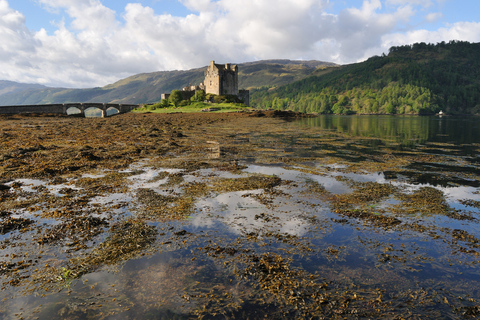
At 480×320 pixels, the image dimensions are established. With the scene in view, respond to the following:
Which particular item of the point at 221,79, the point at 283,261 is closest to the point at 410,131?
the point at 283,261

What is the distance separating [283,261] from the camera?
7.11m

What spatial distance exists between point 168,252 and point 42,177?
1071 cm

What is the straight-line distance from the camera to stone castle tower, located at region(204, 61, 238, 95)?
123 metres

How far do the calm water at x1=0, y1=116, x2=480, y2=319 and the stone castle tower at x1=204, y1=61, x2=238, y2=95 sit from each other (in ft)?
379

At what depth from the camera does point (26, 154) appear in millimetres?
19281

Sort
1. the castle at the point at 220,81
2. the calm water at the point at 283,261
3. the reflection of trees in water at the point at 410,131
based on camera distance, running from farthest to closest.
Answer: the castle at the point at 220,81
the reflection of trees in water at the point at 410,131
the calm water at the point at 283,261

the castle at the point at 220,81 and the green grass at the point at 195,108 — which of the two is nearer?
the green grass at the point at 195,108

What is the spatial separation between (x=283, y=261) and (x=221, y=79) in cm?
12261

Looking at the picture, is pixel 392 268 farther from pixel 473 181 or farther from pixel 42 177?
pixel 42 177

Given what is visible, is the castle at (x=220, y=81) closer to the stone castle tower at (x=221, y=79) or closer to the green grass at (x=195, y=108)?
the stone castle tower at (x=221, y=79)

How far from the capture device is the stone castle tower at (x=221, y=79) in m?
123

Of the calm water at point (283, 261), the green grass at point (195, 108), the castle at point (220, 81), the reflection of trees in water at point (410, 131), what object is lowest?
the calm water at point (283, 261)

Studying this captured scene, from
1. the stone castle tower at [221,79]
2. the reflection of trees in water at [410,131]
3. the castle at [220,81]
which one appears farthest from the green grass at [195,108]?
the reflection of trees in water at [410,131]

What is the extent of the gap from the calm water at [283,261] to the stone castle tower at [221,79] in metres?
115
